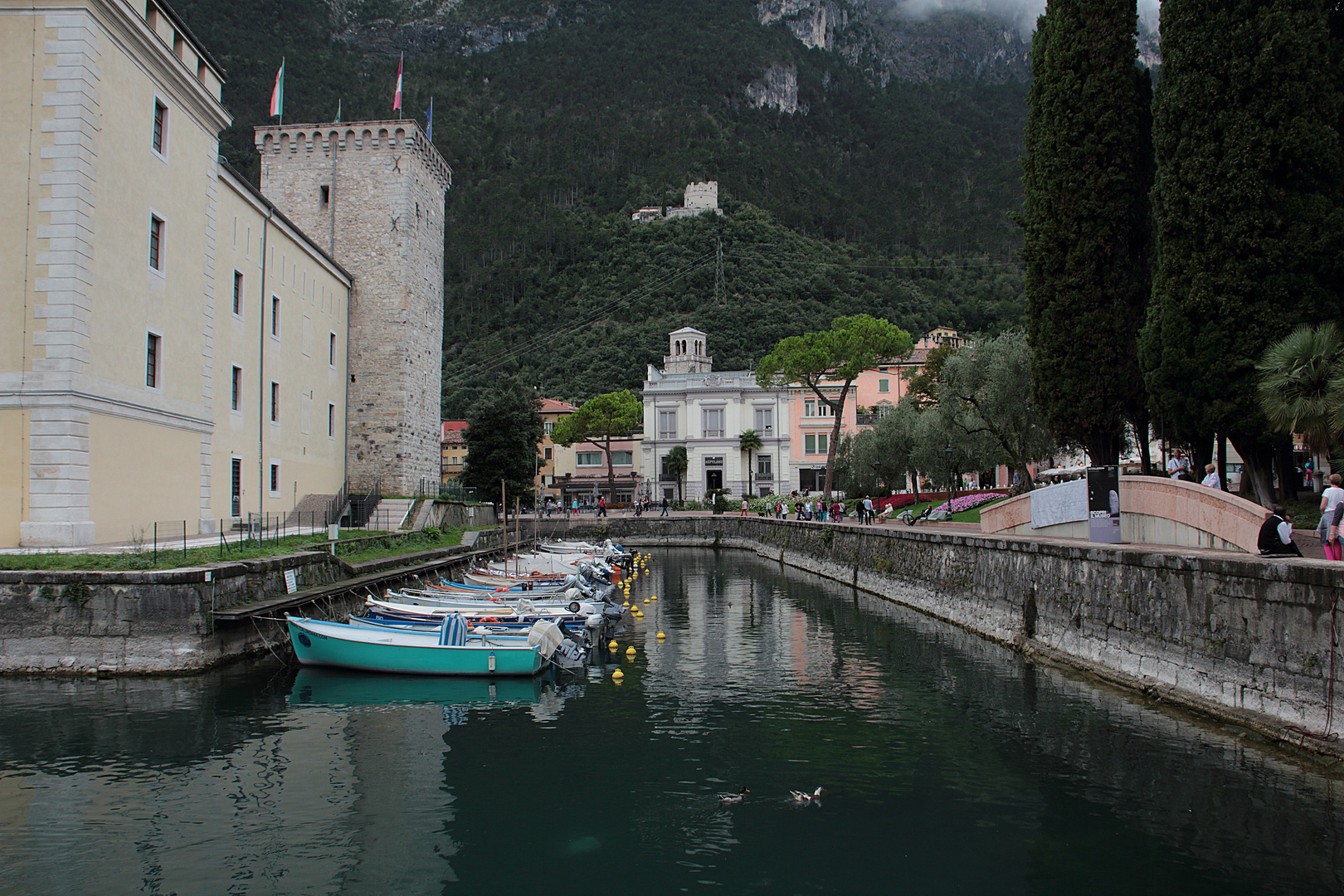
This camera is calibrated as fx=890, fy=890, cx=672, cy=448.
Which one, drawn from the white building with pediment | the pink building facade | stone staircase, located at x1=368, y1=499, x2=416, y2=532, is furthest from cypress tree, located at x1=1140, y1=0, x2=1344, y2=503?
the white building with pediment

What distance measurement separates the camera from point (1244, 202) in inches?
618

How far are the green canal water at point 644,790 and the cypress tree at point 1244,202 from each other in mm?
6358

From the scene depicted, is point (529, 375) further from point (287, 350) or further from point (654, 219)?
point (287, 350)

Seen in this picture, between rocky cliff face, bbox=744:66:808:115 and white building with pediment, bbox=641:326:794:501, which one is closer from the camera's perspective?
white building with pediment, bbox=641:326:794:501

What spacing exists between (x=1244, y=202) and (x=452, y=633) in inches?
633

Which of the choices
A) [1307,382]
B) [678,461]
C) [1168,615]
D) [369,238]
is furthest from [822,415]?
[1168,615]

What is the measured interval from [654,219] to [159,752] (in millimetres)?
129047

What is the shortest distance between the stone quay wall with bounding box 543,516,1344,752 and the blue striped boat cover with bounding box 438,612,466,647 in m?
10.7

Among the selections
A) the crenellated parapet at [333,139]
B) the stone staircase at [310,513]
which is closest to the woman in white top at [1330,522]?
the stone staircase at [310,513]

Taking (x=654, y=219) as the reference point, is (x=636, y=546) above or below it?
below

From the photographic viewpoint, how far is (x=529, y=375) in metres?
102

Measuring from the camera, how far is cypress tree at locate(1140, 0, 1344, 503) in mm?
15383

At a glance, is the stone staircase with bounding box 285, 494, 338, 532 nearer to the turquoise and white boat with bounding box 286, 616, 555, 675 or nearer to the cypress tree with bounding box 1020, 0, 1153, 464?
the turquoise and white boat with bounding box 286, 616, 555, 675

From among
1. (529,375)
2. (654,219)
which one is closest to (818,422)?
(529,375)
